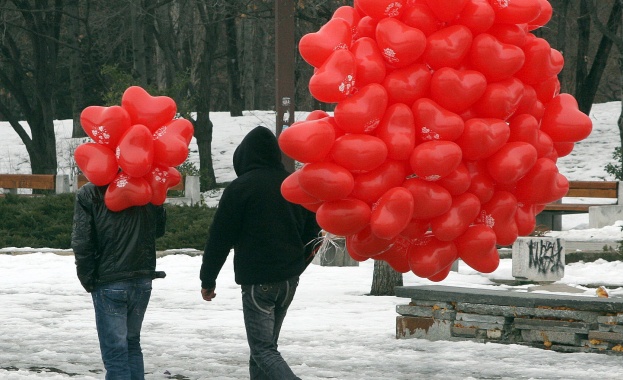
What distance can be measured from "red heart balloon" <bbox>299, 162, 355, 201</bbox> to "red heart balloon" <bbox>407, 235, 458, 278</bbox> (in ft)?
1.53

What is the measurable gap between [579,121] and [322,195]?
1305 millimetres

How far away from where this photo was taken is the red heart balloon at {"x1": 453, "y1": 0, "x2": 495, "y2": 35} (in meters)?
4.64

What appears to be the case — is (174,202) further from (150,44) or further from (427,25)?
(427,25)

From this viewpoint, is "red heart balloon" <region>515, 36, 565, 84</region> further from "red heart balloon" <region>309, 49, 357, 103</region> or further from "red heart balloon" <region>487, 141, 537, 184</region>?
"red heart balloon" <region>309, 49, 357, 103</region>

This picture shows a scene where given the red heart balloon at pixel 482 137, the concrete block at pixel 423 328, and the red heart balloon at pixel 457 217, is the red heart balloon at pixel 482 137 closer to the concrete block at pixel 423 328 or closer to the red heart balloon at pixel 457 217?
the red heart balloon at pixel 457 217

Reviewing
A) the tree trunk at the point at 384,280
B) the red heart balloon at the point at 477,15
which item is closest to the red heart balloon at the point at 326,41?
the red heart balloon at the point at 477,15

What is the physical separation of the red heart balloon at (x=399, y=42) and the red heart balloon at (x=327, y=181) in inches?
21.2

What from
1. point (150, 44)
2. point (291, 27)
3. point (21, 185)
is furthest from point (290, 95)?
point (150, 44)

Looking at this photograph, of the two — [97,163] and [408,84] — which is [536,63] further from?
[97,163]

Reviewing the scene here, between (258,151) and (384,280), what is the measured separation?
20.9 feet

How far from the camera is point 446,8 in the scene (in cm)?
462

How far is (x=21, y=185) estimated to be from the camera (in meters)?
24.8

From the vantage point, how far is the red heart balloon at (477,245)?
4.66m

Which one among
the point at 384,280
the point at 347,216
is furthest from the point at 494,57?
the point at 384,280
